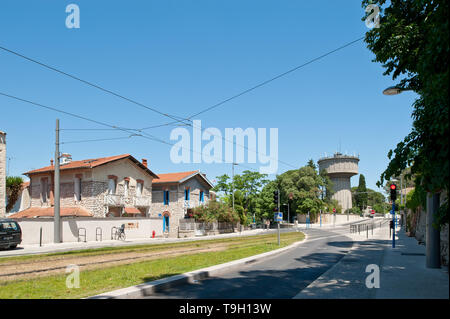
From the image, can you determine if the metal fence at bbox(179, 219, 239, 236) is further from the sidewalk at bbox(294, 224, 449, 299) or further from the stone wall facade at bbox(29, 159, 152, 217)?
the sidewalk at bbox(294, 224, 449, 299)

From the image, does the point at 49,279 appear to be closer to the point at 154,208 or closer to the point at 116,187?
the point at 116,187

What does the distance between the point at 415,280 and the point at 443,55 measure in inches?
238

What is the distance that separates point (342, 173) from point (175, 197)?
210 ft

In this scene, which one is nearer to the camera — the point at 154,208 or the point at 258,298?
the point at 258,298

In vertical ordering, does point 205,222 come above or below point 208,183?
below

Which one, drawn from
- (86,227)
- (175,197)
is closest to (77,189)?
(86,227)

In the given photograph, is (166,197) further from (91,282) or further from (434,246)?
(434,246)

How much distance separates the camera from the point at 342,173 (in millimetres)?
93250

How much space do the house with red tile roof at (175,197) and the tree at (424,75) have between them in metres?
33.5

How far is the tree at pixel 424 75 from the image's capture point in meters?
4.91
